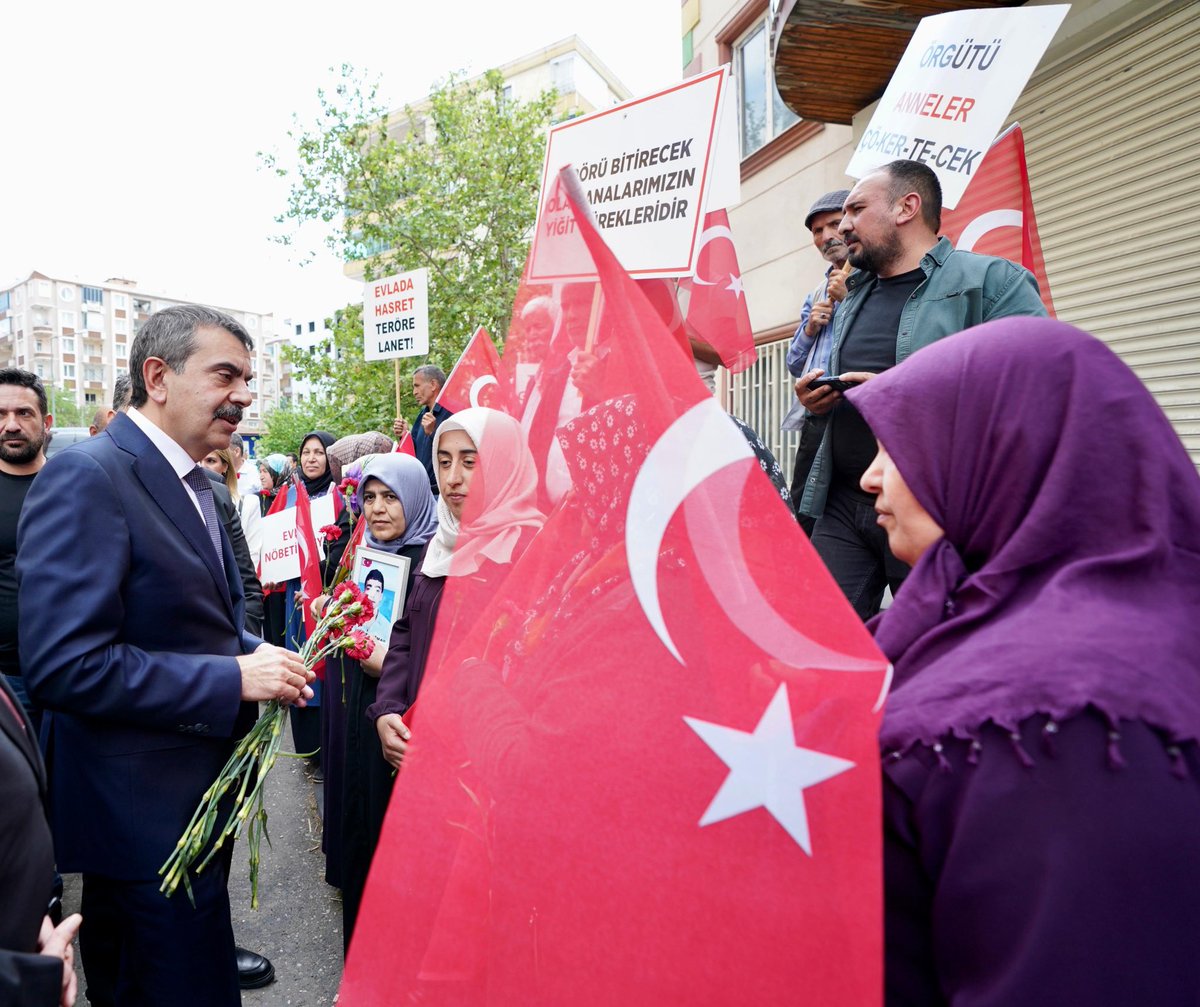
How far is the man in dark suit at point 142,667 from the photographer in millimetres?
2023

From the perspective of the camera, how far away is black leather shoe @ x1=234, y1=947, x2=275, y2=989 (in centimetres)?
325

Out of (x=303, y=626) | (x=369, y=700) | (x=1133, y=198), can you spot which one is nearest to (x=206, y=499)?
(x=369, y=700)

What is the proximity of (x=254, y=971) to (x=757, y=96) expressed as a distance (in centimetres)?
1015

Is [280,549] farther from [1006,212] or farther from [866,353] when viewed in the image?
[1006,212]

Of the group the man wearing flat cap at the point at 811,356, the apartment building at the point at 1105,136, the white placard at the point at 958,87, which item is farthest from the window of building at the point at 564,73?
the man wearing flat cap at the point at 811,356

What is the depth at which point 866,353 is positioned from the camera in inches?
127

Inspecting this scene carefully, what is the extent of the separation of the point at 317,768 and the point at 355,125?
45.8ft

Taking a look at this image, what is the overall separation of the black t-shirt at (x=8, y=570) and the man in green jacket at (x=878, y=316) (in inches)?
128

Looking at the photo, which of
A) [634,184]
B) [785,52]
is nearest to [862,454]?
[634,184]

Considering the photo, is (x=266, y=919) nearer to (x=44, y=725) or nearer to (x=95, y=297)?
(x=44, y=725)

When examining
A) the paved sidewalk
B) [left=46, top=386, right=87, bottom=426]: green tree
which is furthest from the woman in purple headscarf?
[left=46, top=386, right=87, bottom=426]: green tree

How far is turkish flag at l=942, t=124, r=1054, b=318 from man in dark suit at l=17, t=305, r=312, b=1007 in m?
3.54

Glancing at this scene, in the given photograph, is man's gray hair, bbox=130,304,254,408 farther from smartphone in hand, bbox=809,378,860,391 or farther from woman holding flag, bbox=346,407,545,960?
smartphone in hand, bbox=809,378,860,391

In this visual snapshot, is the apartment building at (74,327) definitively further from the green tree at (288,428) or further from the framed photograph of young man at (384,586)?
the framed photograph of young man at (384,586)
